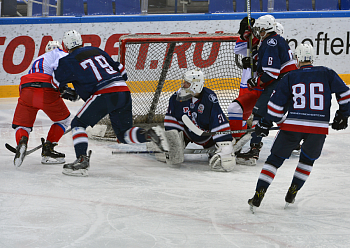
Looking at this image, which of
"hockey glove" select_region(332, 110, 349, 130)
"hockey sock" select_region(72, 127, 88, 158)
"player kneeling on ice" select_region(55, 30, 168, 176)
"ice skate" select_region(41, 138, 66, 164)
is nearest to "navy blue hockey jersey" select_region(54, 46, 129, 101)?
"player kneeling on ice" select_region(55, 30, 168, 176)

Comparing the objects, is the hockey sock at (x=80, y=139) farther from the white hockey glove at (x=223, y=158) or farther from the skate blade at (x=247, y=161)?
the skate blade at (x=247, y=161)

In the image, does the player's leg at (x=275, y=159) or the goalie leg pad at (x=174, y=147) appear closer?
the player's leg at (x=275, y=159)

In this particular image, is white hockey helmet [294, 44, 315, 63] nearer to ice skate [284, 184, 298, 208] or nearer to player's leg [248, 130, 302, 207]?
player's leg [248, 130, 302, 207]

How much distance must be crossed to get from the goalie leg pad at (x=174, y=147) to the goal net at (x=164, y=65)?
0.90 m

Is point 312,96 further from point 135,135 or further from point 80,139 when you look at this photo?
point 80,139

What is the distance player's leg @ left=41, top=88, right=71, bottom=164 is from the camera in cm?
329

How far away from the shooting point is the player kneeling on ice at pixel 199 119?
3.23 m

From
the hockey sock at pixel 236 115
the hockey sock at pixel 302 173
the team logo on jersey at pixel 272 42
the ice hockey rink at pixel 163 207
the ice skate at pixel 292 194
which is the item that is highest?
the team logo on jersey at pixel 272 42

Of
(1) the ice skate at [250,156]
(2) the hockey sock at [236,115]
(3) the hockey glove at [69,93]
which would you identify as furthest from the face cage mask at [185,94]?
(3) the hockey glove at [69,93]

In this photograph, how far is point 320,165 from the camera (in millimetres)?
3416

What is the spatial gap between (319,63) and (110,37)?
3.35 metres

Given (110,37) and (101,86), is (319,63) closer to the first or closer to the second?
(110,37)

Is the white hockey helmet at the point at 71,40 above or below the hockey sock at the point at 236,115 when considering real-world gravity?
above

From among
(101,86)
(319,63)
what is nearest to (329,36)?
(319,63)
